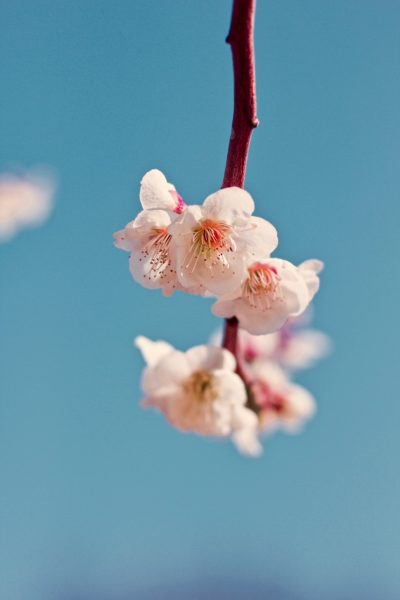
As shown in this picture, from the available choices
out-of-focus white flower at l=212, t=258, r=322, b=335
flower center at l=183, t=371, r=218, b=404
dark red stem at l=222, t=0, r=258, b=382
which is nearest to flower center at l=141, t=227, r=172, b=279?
out-of-focus white flower at l=212, t=258, r=322, b=335

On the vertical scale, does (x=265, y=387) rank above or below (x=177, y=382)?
above

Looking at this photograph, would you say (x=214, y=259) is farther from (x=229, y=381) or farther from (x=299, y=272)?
(x=229, y=381)

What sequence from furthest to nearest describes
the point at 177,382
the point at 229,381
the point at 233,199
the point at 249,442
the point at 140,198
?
the point at 249,442 → the point at 177,382 → the point at 229,381 → the point at 140,198 → the point at 233,199

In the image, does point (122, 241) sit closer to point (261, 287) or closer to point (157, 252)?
point (157, 252)

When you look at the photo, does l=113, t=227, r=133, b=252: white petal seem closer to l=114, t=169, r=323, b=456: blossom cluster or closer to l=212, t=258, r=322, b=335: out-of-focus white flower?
l=114, t=169, r=323, b=456: blossom cluster

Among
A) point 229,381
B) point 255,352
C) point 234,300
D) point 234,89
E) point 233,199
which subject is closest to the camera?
point 234,89

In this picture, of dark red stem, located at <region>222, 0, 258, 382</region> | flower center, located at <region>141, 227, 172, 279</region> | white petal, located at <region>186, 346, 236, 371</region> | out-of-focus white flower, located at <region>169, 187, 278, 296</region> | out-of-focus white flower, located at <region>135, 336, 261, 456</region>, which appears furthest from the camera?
out-of-focus white flower, located at <region>135, 336, 261, 456</region>

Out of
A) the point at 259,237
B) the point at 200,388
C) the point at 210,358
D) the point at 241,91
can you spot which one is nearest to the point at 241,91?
the point at 241,91

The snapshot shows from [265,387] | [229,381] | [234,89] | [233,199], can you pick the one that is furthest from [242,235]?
[265,387]
